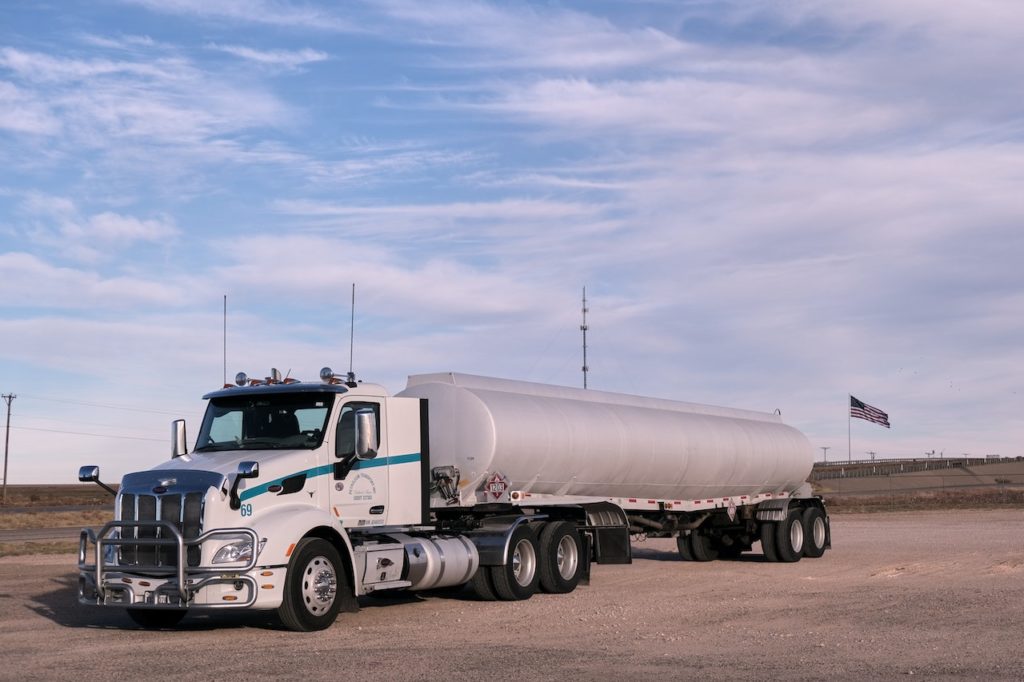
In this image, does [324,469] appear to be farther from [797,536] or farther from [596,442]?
[797,536]

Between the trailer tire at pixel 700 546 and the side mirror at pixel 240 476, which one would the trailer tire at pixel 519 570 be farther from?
the trailer tire at pixel 700 546

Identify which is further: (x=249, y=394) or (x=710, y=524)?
(x=710, y=524)

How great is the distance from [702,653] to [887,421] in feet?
238

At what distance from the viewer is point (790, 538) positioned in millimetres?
27859

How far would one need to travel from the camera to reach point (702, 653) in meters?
12.9

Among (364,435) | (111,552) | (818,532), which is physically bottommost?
(818,532)

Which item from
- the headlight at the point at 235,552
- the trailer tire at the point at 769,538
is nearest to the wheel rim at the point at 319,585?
the headlight at the point at 235,552

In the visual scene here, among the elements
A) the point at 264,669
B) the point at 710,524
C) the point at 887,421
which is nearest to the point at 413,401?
the point at 264,669

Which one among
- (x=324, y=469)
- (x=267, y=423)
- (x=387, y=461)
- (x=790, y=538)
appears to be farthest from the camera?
(x=790, y=538)

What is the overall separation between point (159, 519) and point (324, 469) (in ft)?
7.27

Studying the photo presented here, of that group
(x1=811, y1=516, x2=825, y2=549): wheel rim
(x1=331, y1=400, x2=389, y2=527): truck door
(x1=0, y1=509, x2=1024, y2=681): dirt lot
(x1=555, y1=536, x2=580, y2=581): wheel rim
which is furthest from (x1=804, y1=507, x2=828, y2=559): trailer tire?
(x1=331, y1=400, x2=389, y2=527): truck door

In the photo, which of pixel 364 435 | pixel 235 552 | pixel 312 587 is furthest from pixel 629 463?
pixel 235 552

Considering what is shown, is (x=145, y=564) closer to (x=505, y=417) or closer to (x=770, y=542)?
(x=505, y=417)

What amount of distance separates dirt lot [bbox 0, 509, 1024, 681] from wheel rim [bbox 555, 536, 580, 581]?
17.9 inches
